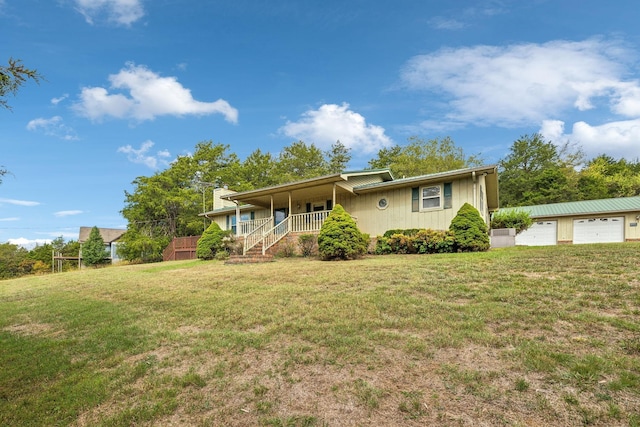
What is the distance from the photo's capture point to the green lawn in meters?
2.88

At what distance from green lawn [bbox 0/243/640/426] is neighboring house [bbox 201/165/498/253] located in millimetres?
6655

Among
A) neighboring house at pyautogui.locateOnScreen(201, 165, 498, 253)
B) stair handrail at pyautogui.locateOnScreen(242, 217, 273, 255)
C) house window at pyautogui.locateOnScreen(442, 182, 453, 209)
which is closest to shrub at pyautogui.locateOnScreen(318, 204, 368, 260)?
neighboring house at pyautogui.locateOnScreen(201, 165, 498, 253)

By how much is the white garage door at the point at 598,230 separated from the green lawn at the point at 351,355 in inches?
575

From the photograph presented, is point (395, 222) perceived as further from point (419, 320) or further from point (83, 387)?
point (83, 387)

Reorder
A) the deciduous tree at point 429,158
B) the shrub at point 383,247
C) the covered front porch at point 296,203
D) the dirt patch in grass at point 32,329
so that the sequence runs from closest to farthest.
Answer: the dirt patch in grass at point 32,329
the shrub at point 383,247
the covered front porch at point 296,203
the deciduous tree at point 429,158

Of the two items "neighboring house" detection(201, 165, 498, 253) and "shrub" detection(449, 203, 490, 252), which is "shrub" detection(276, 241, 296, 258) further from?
"shrub" detection(449, 203, 490, 252)

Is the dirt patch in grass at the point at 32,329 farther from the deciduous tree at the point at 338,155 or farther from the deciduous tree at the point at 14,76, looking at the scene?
the deciduous tree at the point at 338,155

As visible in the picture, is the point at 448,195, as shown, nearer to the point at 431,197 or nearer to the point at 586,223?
the point at 431,197

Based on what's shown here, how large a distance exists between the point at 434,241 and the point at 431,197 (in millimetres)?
2466

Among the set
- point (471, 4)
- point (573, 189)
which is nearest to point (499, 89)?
point (471, 4)

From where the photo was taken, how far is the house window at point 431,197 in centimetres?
1419

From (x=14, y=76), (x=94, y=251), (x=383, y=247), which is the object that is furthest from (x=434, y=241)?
(x=94, y=251)

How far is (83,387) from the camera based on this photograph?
12.2 ft

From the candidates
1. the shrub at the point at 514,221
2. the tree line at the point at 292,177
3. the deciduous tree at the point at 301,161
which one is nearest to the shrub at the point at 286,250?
the shrub at the point at 514,221
